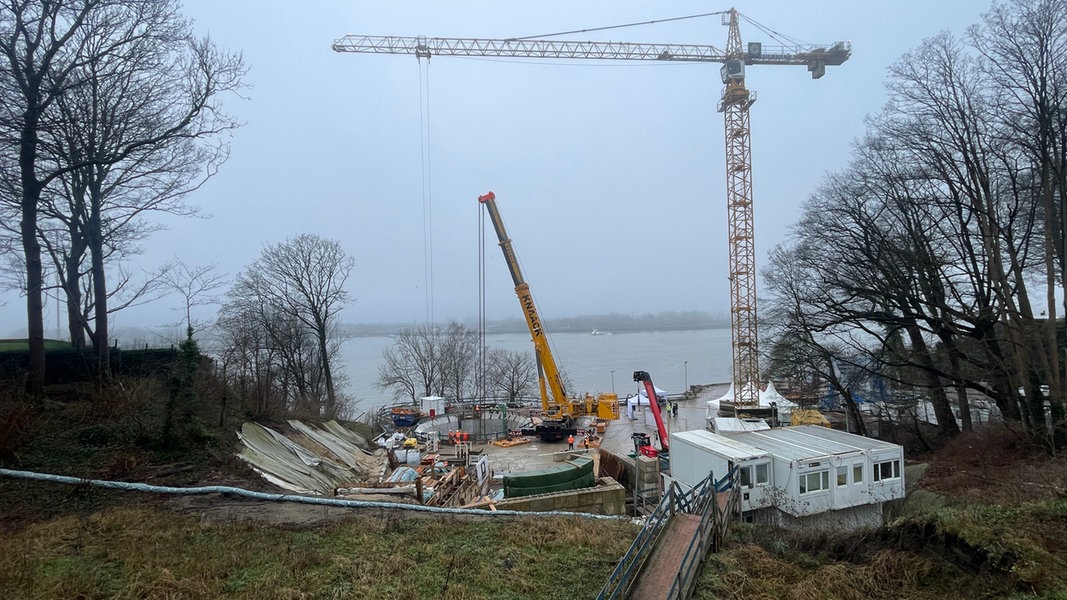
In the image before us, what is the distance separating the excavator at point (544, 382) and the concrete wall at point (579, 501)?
13.3 meters

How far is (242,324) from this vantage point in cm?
2850

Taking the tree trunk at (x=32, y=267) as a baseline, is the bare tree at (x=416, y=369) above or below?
below

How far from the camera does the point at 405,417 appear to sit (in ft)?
A: 108

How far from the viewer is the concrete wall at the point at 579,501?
12.6 metres

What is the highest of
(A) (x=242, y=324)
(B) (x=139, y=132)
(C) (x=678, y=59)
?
(C) (x=678, y=59)

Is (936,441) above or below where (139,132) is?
below

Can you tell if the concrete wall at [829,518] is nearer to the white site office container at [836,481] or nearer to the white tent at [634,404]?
the white site office container at [836,481]

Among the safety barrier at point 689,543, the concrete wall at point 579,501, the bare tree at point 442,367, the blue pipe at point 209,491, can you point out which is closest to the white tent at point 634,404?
the bare tree at point 442,367

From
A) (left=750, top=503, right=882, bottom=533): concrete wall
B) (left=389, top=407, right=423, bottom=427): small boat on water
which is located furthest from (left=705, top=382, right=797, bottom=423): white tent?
(left=750, top=503, right=882, bottom=533): concrete wall

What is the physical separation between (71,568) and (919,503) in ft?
46.7

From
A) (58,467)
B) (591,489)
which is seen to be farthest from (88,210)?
(591,489)

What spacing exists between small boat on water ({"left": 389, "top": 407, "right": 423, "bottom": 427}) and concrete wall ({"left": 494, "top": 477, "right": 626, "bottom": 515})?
21230mm

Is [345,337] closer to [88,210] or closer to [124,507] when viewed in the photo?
[88,210]

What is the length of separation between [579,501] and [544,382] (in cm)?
1627
